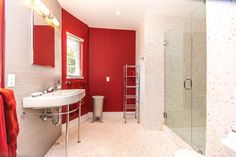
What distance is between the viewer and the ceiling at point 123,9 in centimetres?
267

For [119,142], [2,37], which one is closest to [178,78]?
[119,142]

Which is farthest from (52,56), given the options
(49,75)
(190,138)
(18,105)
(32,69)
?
(190,138)

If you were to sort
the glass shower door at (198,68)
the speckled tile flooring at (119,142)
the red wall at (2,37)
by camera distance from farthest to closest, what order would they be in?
the glass shower door at (198,68) → the speckled tile flooring at (119,142) → the red wall at (2,37)

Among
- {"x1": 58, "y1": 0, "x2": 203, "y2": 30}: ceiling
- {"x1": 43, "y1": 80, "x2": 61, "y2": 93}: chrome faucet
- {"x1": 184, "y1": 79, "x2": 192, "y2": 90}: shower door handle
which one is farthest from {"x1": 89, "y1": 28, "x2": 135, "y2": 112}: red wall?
{"x1": 184, "y1": 79, "x2": 192, "y2": 90}: shower door handle

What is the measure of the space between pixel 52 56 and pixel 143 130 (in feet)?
7.25

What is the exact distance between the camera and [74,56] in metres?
3.66

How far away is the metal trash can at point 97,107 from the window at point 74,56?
26.5 inches

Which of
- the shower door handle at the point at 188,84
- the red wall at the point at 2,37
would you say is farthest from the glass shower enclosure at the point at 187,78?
the red wall at the point at 2,37

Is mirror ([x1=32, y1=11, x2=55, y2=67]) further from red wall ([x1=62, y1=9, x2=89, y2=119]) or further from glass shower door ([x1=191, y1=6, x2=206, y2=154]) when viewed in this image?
glass shower door ([x1=191, y1=6, x2=206, y2=154])

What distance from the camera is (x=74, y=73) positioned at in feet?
11.9
